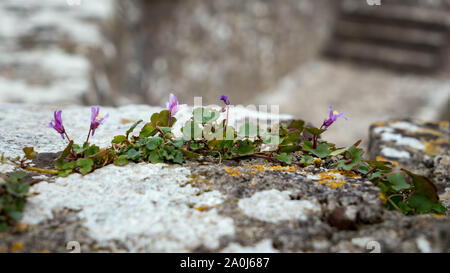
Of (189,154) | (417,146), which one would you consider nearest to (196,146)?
(189,154)

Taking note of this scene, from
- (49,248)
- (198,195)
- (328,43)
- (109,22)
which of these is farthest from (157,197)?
(328,43)

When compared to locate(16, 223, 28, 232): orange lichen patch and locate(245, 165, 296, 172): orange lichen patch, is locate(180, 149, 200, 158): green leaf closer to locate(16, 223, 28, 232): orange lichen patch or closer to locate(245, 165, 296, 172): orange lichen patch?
locate(245, 165, 296, 172): orange lichen patch

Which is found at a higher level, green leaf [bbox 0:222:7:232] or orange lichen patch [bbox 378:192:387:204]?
orange lichen patch [bbox 378:192:387:204]

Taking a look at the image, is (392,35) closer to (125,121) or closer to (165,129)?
(125,121)

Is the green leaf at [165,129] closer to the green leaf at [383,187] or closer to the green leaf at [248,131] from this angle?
the green leaf at [248,131]

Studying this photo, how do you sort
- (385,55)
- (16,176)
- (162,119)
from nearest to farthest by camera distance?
(16,176) → (162,119) → (385,55)

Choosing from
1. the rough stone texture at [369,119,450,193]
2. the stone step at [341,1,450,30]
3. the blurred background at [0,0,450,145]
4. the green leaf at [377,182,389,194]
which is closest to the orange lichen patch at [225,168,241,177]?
the green leaf at [377,182,389,194]
